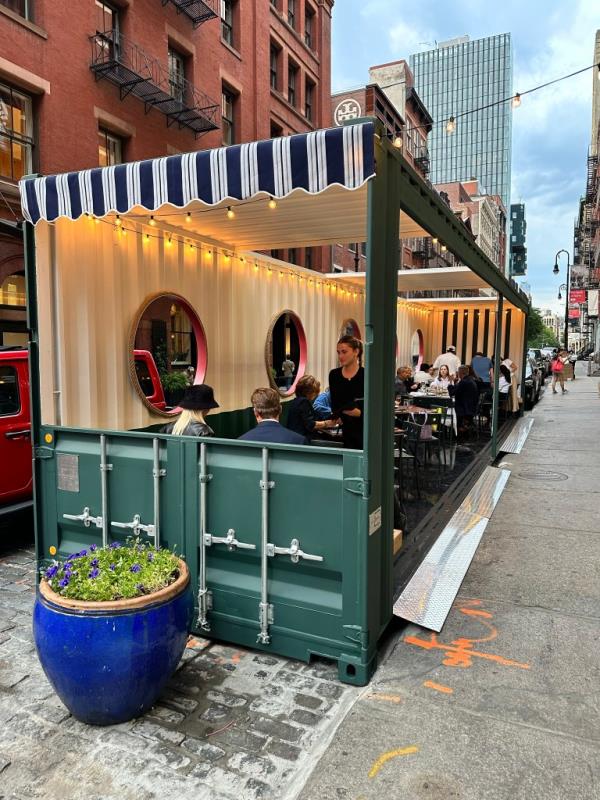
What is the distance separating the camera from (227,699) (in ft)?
10.7

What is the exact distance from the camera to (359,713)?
3.13 m

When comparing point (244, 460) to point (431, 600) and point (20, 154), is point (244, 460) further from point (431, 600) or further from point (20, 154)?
point (20, 154)

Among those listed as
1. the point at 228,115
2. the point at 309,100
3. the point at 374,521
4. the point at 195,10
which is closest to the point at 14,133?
the point at 195,10

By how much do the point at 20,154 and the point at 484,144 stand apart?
152087mm

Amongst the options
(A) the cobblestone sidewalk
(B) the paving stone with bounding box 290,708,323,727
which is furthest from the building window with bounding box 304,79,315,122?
(B) the paving stone with bounding box 290,708,323,727

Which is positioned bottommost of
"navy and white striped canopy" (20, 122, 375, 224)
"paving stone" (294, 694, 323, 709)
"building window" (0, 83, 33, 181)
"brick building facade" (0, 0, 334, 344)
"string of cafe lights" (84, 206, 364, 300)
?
"paving stone" (294, 694, 323, 709)

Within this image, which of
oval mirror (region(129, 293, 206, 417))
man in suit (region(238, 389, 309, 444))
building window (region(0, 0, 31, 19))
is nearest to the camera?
man in suit (region(238, 389, 309, 444))

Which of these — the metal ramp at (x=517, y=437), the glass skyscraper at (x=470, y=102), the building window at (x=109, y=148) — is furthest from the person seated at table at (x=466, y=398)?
the glass skyscraper at (x=470, y=102)

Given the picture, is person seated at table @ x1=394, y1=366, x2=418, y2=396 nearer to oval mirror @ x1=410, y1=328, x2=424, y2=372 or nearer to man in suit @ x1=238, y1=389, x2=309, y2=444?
oval mirror @ x1=410, y1=328, x2=424, y2=372

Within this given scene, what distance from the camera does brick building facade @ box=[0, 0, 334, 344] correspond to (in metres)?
12.2

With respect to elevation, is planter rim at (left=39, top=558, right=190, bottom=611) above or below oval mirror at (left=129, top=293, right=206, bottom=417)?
below

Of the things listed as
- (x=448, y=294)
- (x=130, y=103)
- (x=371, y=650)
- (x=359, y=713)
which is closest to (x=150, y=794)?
(x=359, y=713)

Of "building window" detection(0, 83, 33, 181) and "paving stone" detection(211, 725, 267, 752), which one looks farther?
"building window" detection(0, 83, 33, 181)

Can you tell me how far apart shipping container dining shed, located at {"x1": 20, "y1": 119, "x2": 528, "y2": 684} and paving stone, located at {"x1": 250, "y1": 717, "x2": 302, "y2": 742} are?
22.2 inches
